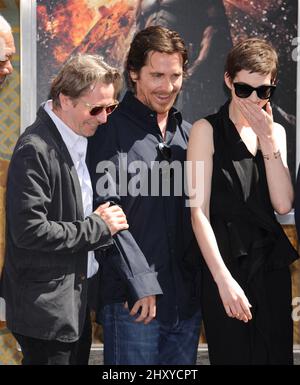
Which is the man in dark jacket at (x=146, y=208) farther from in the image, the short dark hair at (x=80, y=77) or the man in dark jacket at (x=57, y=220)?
the short dark hair at (x=80, y=77)

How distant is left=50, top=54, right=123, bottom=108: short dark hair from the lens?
8.98 feet

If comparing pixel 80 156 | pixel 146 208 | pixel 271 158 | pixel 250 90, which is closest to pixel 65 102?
pixel 80 156

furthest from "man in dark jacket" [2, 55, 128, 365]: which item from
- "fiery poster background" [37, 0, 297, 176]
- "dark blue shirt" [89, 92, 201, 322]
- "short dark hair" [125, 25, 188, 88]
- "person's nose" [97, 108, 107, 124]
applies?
"fiery poster background" [37, 0, 297, 176]

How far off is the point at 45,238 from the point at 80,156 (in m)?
0.47

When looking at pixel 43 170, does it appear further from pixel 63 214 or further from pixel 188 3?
pixel 188 3

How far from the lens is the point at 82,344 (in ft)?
9.83

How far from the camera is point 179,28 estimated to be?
4492 millimetres

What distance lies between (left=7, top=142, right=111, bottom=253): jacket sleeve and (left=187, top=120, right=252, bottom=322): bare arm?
55 cm

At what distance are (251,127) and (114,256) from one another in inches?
34.7

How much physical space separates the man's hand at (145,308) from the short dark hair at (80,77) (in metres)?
0.96

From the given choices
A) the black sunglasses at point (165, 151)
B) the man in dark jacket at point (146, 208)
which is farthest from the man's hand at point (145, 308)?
the black sunglasses at point (165, 151)

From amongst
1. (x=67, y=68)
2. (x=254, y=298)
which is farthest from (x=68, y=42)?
(x=254, y=298)

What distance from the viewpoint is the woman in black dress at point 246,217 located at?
288cm

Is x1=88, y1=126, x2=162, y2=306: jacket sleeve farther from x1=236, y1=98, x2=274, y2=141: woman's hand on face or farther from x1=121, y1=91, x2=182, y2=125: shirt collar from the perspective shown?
x1=236, y1=98, x2=274, y2=141: woman's hand on face
